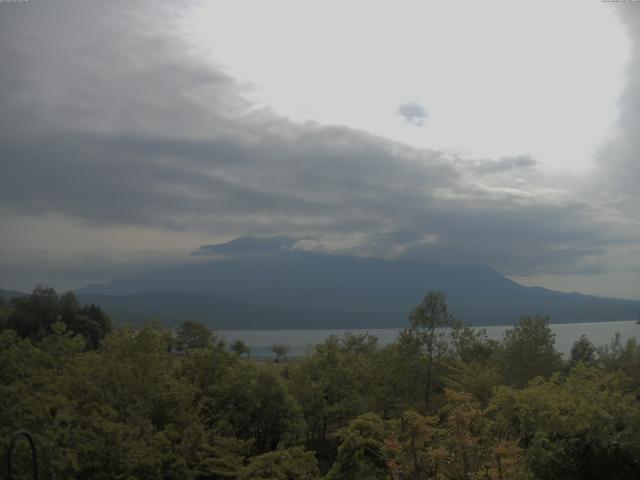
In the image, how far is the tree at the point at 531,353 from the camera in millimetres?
24484

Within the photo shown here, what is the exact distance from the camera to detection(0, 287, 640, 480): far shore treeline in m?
14.2

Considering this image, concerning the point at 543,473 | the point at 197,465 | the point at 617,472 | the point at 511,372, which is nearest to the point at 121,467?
the point at 197,465

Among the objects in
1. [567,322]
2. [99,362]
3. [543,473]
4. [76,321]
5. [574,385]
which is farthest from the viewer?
[567,322]

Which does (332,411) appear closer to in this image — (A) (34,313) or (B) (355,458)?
(B) (355,458)

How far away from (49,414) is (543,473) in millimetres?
12956

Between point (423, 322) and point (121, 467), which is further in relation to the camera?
point (423, 322)

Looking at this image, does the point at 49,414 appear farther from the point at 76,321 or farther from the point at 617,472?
the point at 76,321

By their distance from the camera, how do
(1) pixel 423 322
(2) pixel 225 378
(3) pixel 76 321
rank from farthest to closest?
(3) pixel 76 321, (1) pixel 423 322, (2) pixel 225 378

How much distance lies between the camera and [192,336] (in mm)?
41375

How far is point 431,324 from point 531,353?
4471mm

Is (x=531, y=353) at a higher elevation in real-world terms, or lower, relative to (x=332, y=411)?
higher

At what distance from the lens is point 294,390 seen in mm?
22797

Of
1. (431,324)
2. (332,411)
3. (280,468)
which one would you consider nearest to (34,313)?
(332,411)

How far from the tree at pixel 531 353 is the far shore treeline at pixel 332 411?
6 centimetres
